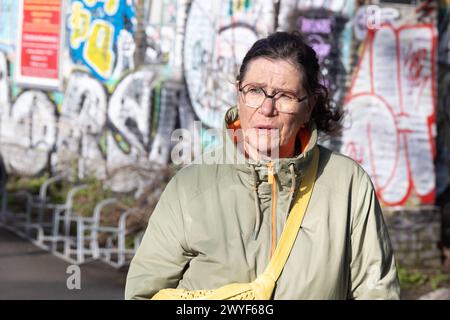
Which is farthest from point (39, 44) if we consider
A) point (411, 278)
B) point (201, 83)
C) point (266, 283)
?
point (266, 283)

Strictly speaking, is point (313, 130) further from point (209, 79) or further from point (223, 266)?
point (209, 79)

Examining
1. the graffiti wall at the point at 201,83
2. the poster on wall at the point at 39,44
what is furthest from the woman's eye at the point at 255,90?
the poster on wall at the point at 39,44

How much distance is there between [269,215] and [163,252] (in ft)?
1.28

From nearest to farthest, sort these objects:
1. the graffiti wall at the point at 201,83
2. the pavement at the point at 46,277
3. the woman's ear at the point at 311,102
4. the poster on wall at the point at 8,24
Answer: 1. the woman's ear at the point at 311,102
2. the pavement at the point at 46,277
3. the graffiti wall at the point at 201,83
4. the poster on wall at the point at 8,24

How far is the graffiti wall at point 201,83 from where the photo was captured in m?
9.90

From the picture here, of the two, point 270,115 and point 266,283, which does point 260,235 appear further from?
point 270,115

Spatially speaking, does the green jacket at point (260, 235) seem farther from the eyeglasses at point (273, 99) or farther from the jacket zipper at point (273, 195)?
the eyeglasses at point (273, 99)

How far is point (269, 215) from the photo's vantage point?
3045mm

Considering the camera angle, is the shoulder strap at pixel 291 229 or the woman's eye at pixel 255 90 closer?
the shoulder strap at pixel 291 229

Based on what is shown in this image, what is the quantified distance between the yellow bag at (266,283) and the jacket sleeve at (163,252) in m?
0.06

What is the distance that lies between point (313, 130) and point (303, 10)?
22.3ft

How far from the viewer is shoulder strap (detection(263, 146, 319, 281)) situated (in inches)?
117

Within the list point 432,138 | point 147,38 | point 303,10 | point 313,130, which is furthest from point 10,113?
point 313,130

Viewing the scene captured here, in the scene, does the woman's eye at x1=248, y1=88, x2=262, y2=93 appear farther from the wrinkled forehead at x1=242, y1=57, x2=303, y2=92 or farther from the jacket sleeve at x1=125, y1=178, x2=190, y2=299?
the jacket sleeve at x1=125, y1=178, x2=190, y2=299
